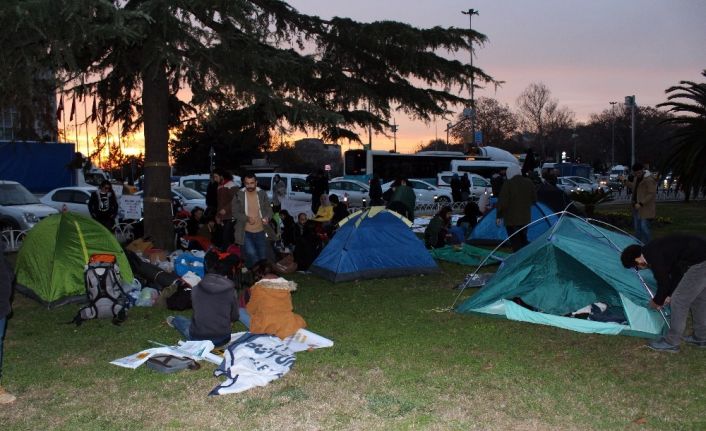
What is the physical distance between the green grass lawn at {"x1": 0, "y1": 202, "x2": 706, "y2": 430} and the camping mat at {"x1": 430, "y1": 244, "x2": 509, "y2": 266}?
461 cm

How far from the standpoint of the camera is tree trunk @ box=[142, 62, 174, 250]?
12055 millimetres

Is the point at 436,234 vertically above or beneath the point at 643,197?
beneath

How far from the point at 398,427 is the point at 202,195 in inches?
745

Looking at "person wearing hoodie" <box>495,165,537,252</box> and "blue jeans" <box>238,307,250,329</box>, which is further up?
"person wearing hoodie" <box>495,165,537,252</box>

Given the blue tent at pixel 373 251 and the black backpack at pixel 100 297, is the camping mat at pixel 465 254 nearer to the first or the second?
the blue tent at pixel 373 251

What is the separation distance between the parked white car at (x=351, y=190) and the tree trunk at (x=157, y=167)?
15628 mm

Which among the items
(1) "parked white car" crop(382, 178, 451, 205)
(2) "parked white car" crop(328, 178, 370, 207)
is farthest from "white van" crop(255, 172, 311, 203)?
(1) "parked white car" crop(382, 178, 451, 205)

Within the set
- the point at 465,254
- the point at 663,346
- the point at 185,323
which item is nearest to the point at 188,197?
the point at 465,254

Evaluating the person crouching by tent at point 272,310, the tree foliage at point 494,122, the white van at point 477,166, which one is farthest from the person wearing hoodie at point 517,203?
the tree foliage at point 494,122

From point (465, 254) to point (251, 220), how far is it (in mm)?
4723

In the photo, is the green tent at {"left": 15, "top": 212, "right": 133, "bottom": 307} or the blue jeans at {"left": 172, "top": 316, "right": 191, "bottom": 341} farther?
the green tent at {"left": 15, "top": 212, "right": 133, "bottom": 307}

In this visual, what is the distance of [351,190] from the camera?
28875mm

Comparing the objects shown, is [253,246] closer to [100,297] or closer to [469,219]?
[100,297]

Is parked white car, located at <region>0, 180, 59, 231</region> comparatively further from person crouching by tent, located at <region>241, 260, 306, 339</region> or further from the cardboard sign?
person crouching by tent, located at <region>241, 260, 306, 339</region>
